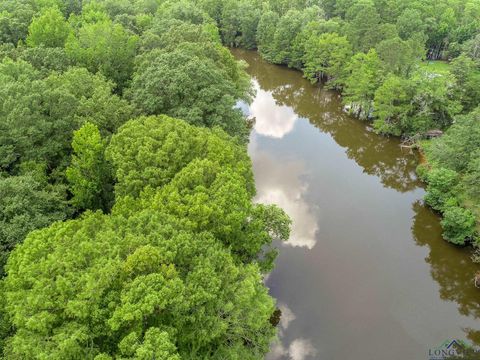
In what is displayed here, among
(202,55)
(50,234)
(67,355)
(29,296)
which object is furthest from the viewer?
(202,55)

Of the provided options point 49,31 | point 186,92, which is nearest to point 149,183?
point 186,92

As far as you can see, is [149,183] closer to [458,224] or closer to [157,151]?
[157,151]

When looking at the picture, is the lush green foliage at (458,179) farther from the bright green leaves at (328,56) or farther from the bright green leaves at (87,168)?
the bright green leaves at (87,168)

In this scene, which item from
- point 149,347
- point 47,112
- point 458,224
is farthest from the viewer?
point 458,224

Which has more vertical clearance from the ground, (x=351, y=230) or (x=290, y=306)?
(x=351, y=230)

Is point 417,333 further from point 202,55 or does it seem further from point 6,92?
point 6,92

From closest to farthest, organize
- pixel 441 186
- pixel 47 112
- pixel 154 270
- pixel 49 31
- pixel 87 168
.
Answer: pixel 154 270 < pixel 87 168 < pixel 47 112 < pixel 441 186 < pixel 49 31

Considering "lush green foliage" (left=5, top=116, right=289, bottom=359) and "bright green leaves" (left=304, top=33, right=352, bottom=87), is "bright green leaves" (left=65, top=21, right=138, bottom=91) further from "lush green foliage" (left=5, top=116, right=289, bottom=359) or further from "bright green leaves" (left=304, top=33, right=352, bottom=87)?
"bright green leaves" (left=304, top=33, right=352, bottom=87)

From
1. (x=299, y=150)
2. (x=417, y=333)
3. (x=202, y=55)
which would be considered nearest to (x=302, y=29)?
(x=299, y=150)
